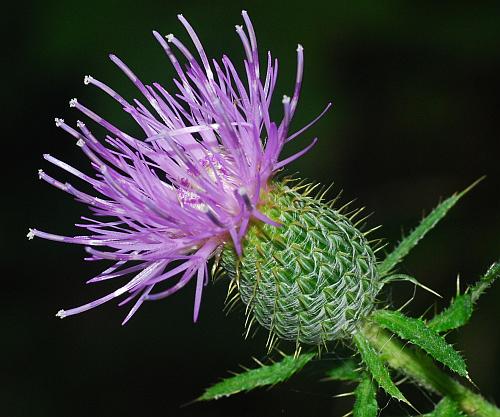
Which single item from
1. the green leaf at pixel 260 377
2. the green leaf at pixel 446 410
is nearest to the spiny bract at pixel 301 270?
the green leaf at pixel 260 377

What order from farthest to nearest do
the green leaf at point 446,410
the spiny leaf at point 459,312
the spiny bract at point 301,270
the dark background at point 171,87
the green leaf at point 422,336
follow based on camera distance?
1. the dark background at point 171,87
2. the green leaf at point 446,410
3. the spiny leaf at point 459,312
4. the spiny bract at point 301,270
5. the green leaf at point 422,336

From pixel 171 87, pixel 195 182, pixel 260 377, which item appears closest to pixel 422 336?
pixel 260 377

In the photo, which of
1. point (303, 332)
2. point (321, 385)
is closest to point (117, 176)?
point (303, 332)

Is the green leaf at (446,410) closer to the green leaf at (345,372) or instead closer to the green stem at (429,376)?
the green stem at (429,376)

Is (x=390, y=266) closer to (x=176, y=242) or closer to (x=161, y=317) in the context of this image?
(x=176, y=242)

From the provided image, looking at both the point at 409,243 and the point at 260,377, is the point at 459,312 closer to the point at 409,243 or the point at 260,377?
the point at 409,243
